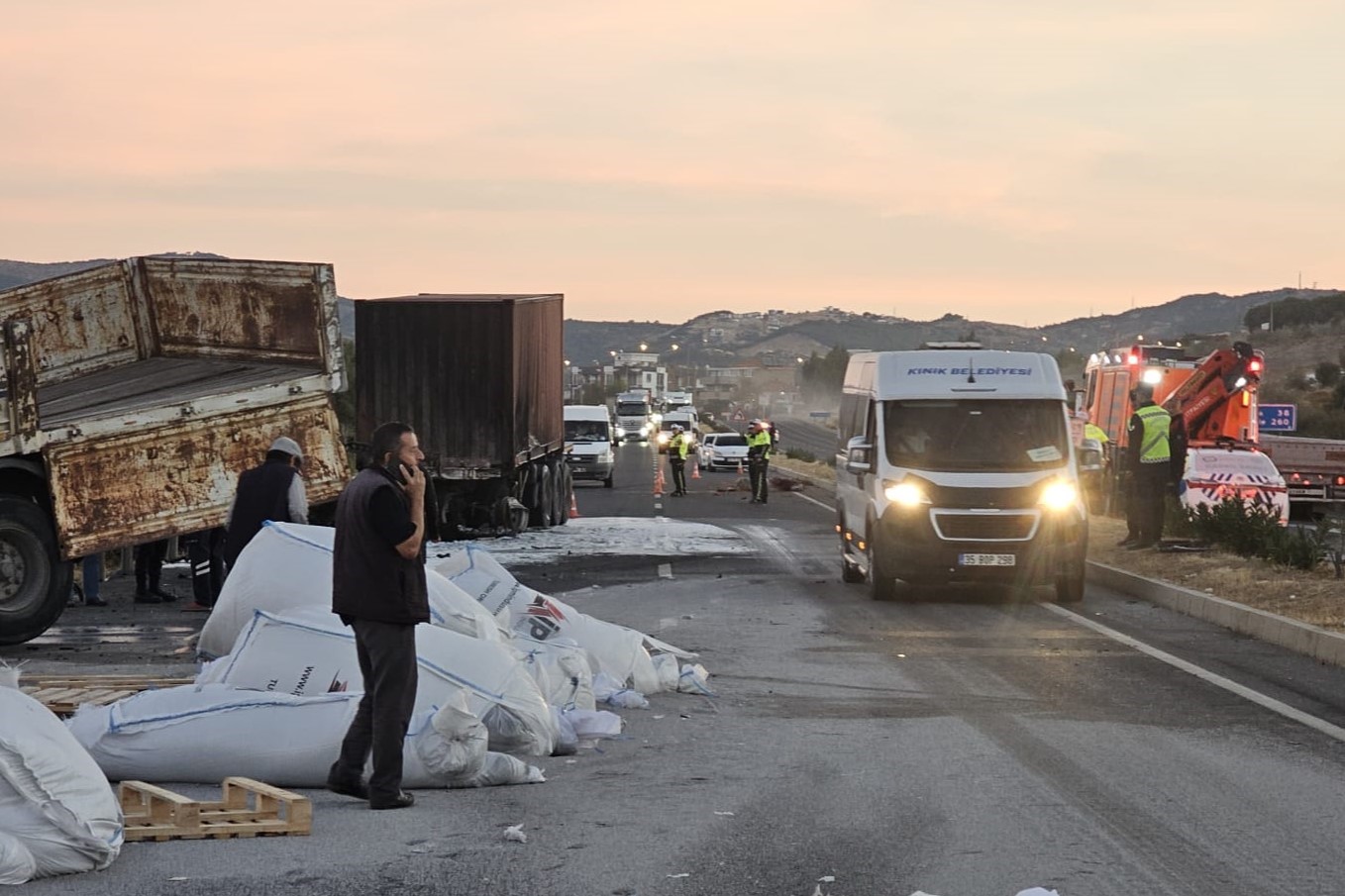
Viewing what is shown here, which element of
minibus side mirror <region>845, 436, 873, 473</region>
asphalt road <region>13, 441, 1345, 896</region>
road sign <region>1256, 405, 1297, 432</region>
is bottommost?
asphalt road <region>13, 441, 1345, 896</region>

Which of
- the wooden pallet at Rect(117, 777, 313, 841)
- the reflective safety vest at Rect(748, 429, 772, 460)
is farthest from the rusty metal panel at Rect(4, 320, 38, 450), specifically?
the reflective safety vest at Rect(748, 429, 772, 460)

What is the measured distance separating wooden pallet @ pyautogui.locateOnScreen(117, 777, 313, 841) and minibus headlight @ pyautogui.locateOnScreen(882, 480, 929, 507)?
34.5 feet

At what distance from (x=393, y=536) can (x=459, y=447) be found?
19.2m

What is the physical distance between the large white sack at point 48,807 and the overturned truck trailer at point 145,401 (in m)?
7.72

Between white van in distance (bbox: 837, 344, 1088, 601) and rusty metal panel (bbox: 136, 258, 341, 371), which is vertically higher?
rusty metal panel (bbox: 136, 258, 341, 371)

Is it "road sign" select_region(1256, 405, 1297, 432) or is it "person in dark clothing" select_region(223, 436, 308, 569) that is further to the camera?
"road sign" select_region(1256, 405, 1297, 432)

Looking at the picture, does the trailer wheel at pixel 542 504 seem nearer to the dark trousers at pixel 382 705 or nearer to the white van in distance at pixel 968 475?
the white van in distance at pixel 968 475

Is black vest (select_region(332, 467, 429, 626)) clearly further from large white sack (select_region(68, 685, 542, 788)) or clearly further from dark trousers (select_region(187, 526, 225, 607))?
dark trousers (select_region(187, 526, 225, 607))

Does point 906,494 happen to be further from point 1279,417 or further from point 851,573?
point 1279,417

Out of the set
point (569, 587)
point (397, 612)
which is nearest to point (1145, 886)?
point (397, 612)

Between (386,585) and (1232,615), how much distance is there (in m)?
9.77

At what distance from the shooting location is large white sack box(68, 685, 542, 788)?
8281mm

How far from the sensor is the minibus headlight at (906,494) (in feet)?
56.7

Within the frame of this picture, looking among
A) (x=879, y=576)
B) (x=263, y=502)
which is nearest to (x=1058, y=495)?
(x=879, y=576)
